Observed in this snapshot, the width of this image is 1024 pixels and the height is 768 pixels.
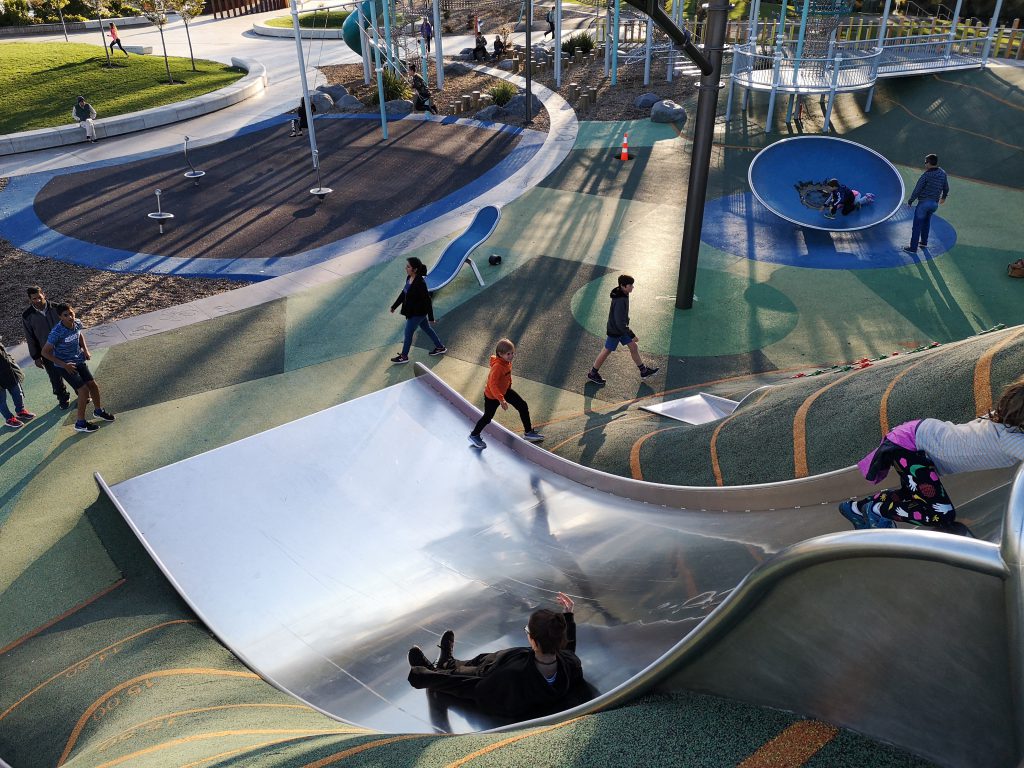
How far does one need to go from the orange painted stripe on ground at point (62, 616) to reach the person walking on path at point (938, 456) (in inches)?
261

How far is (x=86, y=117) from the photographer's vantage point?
24766 millimetres

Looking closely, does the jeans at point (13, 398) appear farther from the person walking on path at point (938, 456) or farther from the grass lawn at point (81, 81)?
the grass lawn at point (81, 81)

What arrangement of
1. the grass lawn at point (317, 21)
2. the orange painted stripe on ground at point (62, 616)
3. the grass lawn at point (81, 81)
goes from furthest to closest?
the grass lawn at point (317, 21) → the grass lawn at point (81, 81) → the orange painted stripe on ground at point (62, 616)

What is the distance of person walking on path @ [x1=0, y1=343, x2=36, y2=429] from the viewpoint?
10086mm

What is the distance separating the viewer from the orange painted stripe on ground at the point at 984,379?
664 centimetres

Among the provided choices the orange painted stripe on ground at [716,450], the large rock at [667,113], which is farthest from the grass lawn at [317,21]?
the orange painted stripe on ground at [716,450]

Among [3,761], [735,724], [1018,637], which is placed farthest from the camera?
[3,761]

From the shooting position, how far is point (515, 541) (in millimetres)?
7645

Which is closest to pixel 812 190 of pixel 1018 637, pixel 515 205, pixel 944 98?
pixel 515 205

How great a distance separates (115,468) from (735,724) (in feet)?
26.6

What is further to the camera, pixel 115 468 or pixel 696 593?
pixel 115 468

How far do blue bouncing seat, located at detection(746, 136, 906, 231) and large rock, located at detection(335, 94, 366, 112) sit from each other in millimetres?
15588

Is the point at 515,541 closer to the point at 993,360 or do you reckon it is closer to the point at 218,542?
the point at 218,542

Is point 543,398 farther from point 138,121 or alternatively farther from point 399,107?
point 138,121
